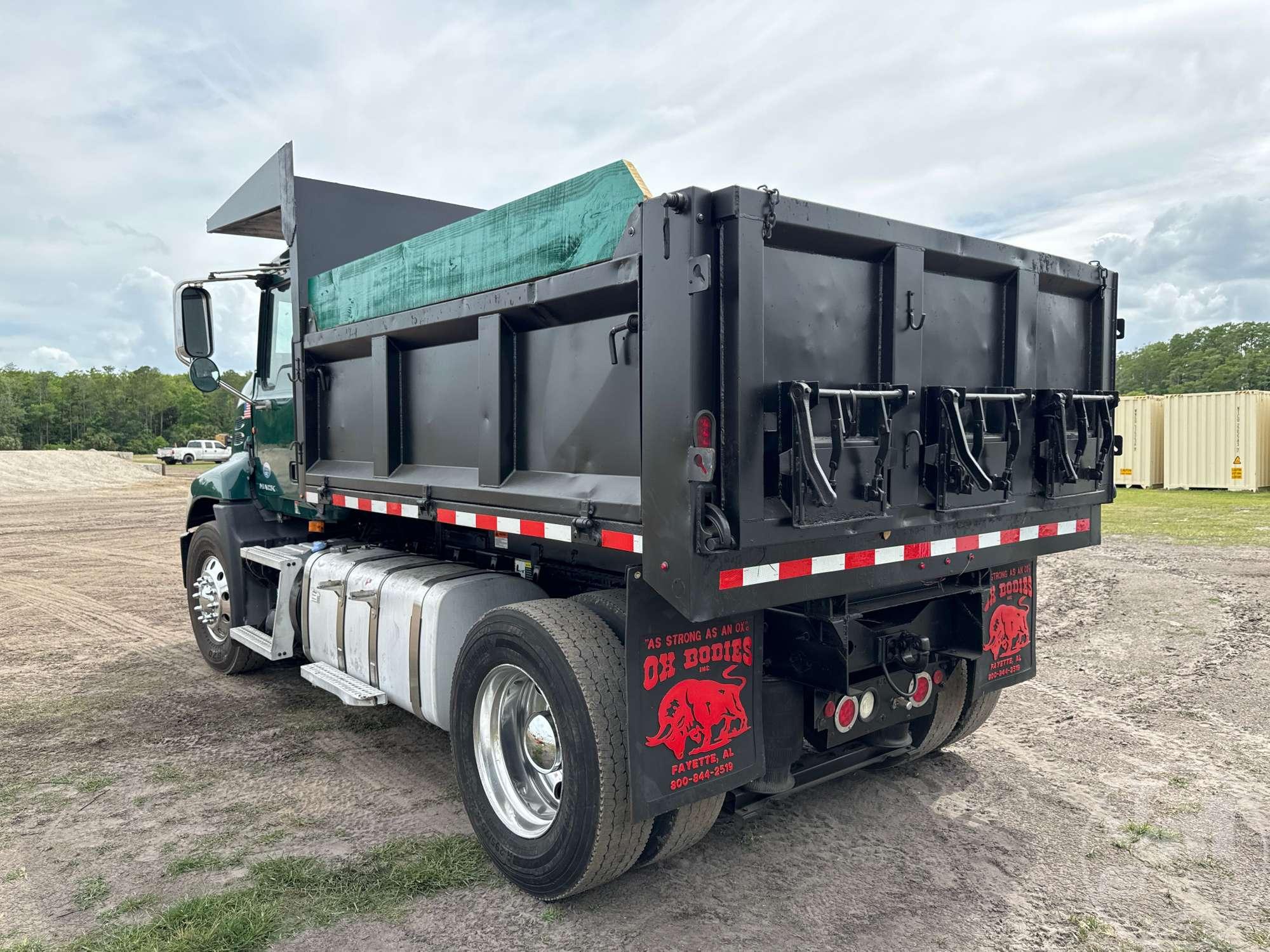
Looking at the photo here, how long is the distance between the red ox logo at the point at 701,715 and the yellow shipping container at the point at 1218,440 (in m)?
23.9

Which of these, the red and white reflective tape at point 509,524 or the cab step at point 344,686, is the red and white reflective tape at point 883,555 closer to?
the red and white reflective tape at point 509,524

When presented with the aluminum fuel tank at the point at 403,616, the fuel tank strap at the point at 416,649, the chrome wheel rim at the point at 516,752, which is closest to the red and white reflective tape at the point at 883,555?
the chrome wheel rim at the point at 516,752

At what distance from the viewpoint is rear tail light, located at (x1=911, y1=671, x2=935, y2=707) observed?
3.87m

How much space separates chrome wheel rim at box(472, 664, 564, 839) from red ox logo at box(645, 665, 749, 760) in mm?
652

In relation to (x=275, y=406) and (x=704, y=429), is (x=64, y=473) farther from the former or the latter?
(x=704, y=429)

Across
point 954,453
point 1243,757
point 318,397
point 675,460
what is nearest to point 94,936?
point 675,460

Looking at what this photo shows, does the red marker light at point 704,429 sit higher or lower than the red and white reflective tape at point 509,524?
higher

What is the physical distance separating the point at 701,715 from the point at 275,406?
171 inches

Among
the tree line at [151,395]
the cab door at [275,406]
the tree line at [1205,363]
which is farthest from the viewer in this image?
the tree line at [151,395]

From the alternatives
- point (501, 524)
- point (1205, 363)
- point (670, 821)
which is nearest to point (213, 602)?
point (501, 524)

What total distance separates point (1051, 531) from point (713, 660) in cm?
188

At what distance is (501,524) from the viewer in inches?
151

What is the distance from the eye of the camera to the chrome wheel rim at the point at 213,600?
6.44 metres

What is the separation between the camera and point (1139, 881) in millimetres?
3400
